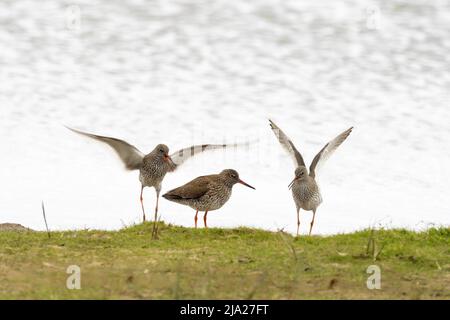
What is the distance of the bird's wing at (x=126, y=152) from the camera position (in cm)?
1198

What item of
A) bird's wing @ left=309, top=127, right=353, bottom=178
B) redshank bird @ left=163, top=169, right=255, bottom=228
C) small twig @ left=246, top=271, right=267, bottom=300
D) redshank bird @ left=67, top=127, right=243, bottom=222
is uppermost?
bird's wing @ left=309, top=127, right=353, bottom=178

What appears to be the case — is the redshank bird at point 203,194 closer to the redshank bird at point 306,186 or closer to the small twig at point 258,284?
the redshank bird at point 306,186

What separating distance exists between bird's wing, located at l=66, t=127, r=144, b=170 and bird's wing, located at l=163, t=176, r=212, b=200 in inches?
24.1

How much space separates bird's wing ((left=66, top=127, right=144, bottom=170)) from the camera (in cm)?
1198

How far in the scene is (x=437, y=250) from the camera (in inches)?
426

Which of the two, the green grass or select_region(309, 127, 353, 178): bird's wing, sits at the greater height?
select_region(309, 127, 353, 178): bird's wing

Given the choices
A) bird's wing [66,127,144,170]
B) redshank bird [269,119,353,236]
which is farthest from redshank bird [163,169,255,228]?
redshank bird [269,119,353,236]

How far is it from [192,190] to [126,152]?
3.18 ft

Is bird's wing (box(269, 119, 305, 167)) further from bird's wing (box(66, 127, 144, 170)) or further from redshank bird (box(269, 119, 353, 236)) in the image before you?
bird's wing (box(66, 127, 144, 170))
